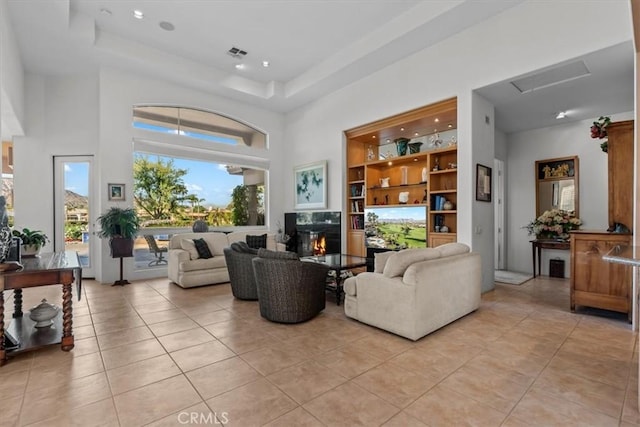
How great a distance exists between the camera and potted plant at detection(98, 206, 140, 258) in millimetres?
5617

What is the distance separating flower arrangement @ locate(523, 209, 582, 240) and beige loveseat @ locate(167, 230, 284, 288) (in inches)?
215

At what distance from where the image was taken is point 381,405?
81.7 inches

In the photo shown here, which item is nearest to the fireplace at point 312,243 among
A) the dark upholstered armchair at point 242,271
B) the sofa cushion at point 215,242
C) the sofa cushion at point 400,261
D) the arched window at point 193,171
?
the arched window at point 193,171

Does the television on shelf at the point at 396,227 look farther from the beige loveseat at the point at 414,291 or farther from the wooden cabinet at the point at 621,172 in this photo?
the wooden cabinet at the point at 621,172

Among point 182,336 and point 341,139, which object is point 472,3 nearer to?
point 341,139

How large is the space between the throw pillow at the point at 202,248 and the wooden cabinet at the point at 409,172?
9.45 ft

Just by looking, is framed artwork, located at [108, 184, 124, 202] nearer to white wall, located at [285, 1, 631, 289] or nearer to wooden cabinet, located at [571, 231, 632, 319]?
white wall, located at [285, 1, 631, 289]

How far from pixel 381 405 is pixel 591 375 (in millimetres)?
1774

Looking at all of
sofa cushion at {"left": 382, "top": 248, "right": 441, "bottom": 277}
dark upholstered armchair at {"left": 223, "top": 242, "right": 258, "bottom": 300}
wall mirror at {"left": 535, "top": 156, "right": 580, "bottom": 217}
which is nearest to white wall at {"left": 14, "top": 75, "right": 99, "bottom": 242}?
dark upholstered armchair at {"left": 223, "top": 242, "right": 258, "bottom": 300}

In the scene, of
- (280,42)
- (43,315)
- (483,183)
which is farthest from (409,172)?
(43,315)

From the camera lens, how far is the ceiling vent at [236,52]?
19.2 ft

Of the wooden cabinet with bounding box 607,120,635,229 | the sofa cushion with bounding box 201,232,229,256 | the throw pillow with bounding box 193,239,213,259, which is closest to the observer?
the wooden cabinet with bounding box 607,120,635,229

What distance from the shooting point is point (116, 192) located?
5988mm

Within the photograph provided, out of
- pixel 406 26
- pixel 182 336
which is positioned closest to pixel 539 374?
pixel 182 336
